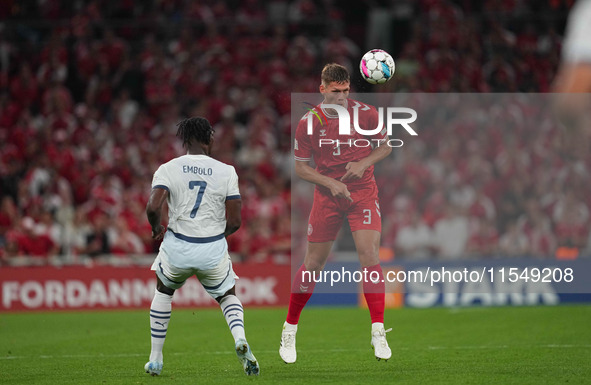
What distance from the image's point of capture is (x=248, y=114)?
63.2 ft

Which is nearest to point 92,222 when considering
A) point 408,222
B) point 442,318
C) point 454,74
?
point 408,222

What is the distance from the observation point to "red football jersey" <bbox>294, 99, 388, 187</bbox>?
8.54 metres

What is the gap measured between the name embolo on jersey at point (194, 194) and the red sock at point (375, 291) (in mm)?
1449

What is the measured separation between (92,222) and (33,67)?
6.27 metres

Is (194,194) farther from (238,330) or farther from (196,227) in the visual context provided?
(238,330)

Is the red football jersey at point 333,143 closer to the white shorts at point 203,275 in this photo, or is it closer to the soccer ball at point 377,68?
the soccer ball at point 377,68

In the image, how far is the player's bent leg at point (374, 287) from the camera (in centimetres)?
781

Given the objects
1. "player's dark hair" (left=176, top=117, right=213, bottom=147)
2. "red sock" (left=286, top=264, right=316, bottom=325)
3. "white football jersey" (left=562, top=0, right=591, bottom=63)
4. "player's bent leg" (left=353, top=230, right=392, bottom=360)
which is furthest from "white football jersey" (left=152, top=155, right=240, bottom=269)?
"white football jersey" (left=562, top=0, right=591, bottom=63)

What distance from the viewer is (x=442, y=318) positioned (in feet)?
44.1

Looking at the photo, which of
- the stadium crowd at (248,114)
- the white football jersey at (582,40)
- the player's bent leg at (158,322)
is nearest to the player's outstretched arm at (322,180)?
the player's bent leg at (158,322)

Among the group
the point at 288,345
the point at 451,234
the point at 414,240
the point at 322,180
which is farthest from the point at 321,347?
the point at 451,234

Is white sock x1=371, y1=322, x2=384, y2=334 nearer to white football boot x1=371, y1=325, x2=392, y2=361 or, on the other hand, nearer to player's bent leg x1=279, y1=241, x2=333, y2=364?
white football boot x1=371, y1=325, x2=392, y2=361

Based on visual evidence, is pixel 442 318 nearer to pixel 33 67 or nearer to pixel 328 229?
pixel 328 229

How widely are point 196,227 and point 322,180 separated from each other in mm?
1522
